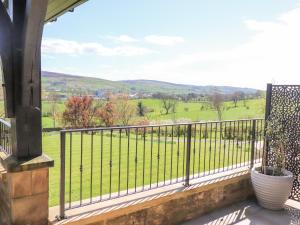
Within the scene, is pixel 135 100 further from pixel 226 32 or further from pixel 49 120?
pixel 226 32

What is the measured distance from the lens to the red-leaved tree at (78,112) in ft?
40.9

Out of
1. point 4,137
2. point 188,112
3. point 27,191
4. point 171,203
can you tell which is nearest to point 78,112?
point 188,112

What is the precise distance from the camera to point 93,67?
27000 mm

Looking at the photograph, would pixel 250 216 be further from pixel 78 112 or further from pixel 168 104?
pixel 168 104

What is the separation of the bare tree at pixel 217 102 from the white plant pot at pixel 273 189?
36.0ft

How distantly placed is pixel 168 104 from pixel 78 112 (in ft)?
16.5

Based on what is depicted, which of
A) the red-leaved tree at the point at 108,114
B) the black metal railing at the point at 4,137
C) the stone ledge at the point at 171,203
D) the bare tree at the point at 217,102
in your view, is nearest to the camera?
the stone ledge at the point at 171,203

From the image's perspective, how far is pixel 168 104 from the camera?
590 inches

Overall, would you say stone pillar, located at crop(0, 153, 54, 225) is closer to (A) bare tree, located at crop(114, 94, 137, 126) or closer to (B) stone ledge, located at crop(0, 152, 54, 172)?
(B) stone ledge, located at crop(0, 152, 54, 172)

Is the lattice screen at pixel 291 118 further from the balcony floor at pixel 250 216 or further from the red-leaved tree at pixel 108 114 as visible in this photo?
the red-leaved tree at pixel 108 114

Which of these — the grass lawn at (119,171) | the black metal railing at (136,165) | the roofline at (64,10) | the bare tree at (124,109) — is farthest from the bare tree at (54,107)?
the roofline at (64,10)

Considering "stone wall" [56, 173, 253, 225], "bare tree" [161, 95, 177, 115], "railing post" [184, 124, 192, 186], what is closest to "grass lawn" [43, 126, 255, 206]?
"railing post" [184, 124, 192, 186]

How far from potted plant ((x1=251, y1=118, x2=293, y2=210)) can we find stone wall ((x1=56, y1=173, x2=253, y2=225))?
27cm

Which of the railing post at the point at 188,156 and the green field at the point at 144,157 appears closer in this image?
the railing post at the point at 188,156
